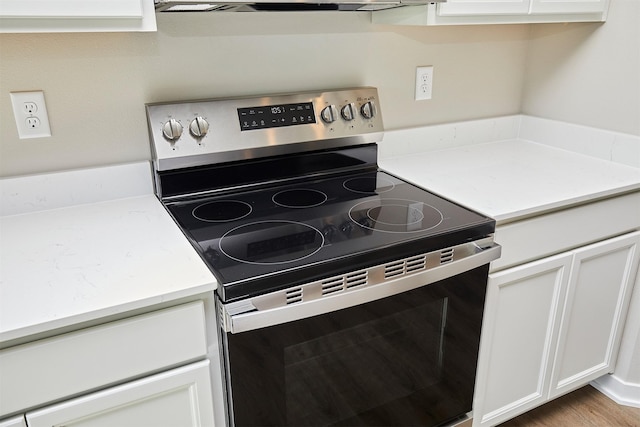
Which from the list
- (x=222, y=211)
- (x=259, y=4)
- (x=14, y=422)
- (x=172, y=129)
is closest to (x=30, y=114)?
(x=172, y=129)

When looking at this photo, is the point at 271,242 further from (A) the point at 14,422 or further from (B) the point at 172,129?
(A) the point at 14,422

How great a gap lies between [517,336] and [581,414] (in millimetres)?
584

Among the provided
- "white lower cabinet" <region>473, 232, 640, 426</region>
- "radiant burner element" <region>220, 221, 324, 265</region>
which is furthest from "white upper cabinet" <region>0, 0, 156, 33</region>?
"white lower cabinet" <region>473, 232, 640, 426</region>

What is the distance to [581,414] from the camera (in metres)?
1.81

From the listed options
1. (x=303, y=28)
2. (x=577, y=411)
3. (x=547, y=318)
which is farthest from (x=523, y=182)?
(x=577, y=411)

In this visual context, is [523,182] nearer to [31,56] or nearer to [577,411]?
[577,411]

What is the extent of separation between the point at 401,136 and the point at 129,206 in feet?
3.10

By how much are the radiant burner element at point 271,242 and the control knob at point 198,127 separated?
12.2 inches

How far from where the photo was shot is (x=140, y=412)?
3.31 feet

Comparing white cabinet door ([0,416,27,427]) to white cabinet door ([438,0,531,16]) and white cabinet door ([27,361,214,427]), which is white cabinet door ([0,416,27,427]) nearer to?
white cabinet door ([27,361,214,427])

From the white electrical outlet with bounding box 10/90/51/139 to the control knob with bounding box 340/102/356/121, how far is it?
2.69ft

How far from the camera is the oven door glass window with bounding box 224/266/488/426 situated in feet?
3.40

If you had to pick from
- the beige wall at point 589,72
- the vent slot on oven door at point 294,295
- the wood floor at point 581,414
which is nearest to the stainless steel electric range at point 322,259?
the vent slot on oven door at point 294,295

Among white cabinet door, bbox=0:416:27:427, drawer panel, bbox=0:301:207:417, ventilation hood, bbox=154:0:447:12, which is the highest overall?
ventilation hood, bbox=154:0:447:12
